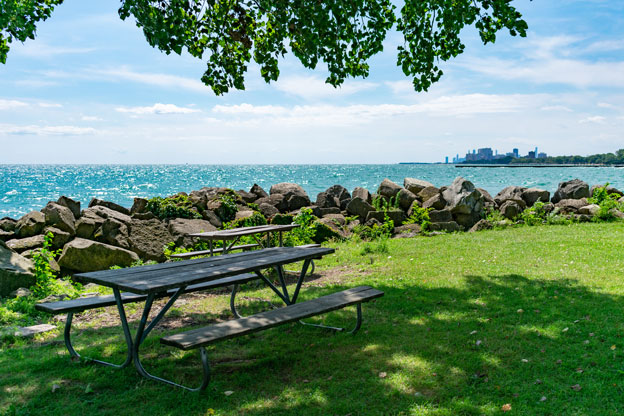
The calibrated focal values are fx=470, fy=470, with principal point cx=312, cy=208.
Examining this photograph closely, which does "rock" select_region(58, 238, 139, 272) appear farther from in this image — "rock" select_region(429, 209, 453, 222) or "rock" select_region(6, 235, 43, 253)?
"rock" select_region(429, 209, 453, 222)

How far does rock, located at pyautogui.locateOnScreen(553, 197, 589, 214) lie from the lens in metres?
14.5

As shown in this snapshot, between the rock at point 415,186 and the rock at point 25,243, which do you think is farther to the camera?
the rock at point 415,186

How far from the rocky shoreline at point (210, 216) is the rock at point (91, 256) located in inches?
0.7

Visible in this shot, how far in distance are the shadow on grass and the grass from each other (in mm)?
14

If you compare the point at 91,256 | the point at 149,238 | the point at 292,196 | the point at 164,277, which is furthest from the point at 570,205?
the point at 164,277

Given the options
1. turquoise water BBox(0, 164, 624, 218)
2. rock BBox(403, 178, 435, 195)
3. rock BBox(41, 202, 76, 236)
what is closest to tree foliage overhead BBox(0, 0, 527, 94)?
rock BBox(41, 202, 76, 236)

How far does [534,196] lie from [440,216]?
4.83 m

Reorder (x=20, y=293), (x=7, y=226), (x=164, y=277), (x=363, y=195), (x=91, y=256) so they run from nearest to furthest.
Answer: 1. (x=164, y=277)
2. (x=20, y=293)
3. (x=91, y=256)
4. (x=7, y=226)
5. (x=363, y=195)

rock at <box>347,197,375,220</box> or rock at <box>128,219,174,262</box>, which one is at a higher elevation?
rock at <box>347,197,375,220</box>

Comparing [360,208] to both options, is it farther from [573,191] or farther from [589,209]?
[573,191]

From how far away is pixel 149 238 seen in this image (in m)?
10.5

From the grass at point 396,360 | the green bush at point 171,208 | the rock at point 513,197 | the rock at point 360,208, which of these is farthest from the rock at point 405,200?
the grass at point 396,360

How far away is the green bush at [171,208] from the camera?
11.8 m

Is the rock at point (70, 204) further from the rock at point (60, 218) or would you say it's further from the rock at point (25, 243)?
the rock at point (25, 243)
